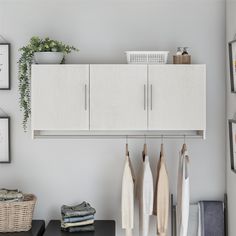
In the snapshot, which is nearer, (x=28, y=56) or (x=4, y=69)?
(x=28, y=56)

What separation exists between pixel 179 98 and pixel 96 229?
1079 millimetres

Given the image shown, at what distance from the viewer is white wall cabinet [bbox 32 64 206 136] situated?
3.04 metres

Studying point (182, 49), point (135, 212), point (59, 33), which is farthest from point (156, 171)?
point (59, 33)

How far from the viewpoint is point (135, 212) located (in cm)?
332

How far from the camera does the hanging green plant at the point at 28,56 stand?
3.10m

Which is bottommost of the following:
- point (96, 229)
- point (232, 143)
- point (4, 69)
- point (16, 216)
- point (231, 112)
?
point (96, 229)

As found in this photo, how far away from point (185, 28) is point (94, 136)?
3.45ft

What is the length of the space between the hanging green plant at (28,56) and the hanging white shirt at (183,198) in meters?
1.13

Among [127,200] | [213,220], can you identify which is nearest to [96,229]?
[127,200]

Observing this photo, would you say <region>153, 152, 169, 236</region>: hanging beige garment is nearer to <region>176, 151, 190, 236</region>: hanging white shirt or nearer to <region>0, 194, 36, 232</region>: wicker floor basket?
<region>176, 151, 190, 236</region>: hanging white shirt

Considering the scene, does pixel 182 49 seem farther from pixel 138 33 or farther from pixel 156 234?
pixel 156 234

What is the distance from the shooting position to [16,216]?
303cm

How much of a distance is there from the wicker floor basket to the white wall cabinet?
0.52 meters

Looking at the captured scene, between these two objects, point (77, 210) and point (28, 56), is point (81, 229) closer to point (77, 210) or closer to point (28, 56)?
point (77, 210)
